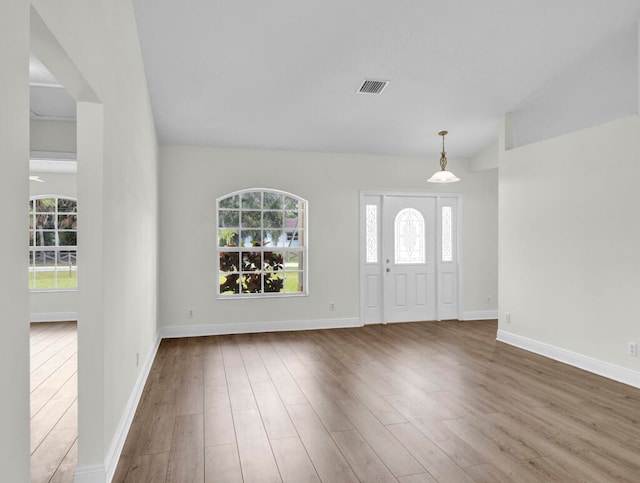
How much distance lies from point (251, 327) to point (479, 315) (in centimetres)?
371

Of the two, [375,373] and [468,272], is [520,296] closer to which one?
[468,272]

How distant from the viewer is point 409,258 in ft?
22.1

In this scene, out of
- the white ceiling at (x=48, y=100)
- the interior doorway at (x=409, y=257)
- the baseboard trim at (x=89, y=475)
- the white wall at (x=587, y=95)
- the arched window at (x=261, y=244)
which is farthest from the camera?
the interior doorway at (x=409, y=257)

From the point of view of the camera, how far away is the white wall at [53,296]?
6820 mm

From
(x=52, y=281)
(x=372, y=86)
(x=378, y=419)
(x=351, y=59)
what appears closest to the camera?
(x=378, y=419)

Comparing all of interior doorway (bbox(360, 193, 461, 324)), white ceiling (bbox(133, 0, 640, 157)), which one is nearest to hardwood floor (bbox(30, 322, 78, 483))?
white ceiling (bbox(133, 0, 640, 157))

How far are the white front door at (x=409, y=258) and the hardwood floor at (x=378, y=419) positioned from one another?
1684 millimetres

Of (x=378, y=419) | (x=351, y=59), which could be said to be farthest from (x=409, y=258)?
(x=378, y=419)

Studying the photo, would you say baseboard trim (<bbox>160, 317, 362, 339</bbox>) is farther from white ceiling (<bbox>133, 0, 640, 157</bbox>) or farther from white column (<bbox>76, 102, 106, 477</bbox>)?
white column (<bbox>76, 102, 106, 477</bbox>)

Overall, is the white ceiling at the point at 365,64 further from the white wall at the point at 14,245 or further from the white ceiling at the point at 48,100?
the white wall at the point at 14,245

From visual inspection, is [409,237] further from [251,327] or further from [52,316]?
[52,316]

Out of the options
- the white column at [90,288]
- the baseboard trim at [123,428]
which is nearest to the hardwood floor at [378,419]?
the baseboard trim at [123,428]

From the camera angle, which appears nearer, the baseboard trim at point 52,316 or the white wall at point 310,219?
the white wall at point 310,219

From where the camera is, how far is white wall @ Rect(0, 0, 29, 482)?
117 cm
